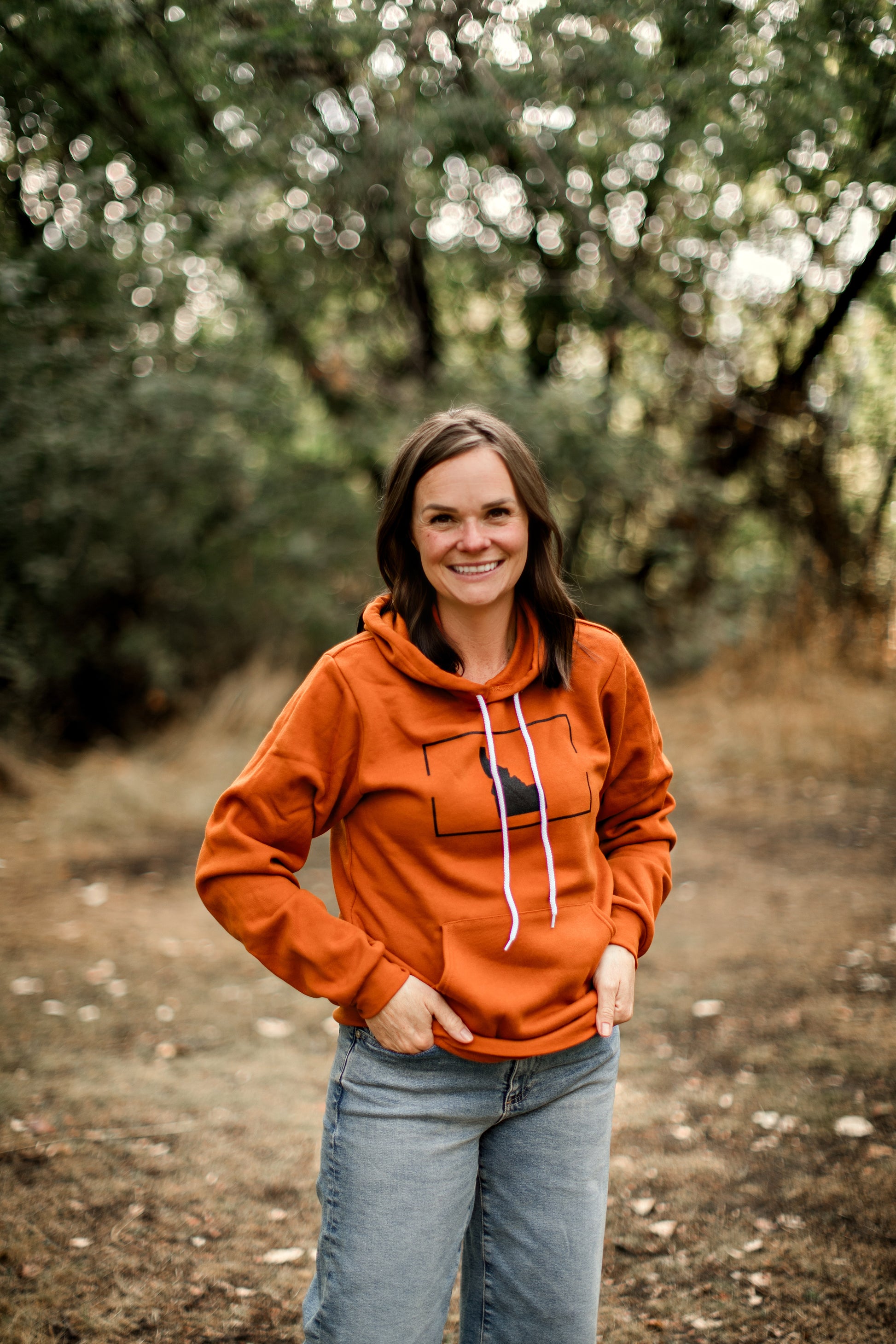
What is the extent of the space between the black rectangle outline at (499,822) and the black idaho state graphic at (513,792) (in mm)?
17

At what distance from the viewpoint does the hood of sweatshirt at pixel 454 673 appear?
5.41 feet

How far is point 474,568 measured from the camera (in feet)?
5.55

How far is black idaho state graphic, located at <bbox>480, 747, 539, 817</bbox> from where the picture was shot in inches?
64.2

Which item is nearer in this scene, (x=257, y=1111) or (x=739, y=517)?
(x=257, y=1111)

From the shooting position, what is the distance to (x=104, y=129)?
27.0 feet

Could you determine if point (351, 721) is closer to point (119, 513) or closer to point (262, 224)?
→ point (119, 513)

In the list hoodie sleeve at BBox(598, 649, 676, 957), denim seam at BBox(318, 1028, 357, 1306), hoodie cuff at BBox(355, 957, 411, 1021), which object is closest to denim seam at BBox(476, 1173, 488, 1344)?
denim seam at BBox(318, 1028, 357, 1306)

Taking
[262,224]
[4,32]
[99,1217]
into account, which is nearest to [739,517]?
[262,224]

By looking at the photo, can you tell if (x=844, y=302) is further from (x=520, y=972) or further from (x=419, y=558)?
(x=520, y=972)

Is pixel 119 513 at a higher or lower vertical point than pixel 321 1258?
higher

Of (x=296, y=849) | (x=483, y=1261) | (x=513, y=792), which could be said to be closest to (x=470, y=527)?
(x=513, y=792)

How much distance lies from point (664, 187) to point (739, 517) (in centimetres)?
328

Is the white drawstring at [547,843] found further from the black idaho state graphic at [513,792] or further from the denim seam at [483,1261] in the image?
the denim seam at [483,1261]

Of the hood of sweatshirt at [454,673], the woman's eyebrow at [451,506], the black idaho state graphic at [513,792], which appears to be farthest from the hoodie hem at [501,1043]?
the woman's eyebrow at [451,506]
